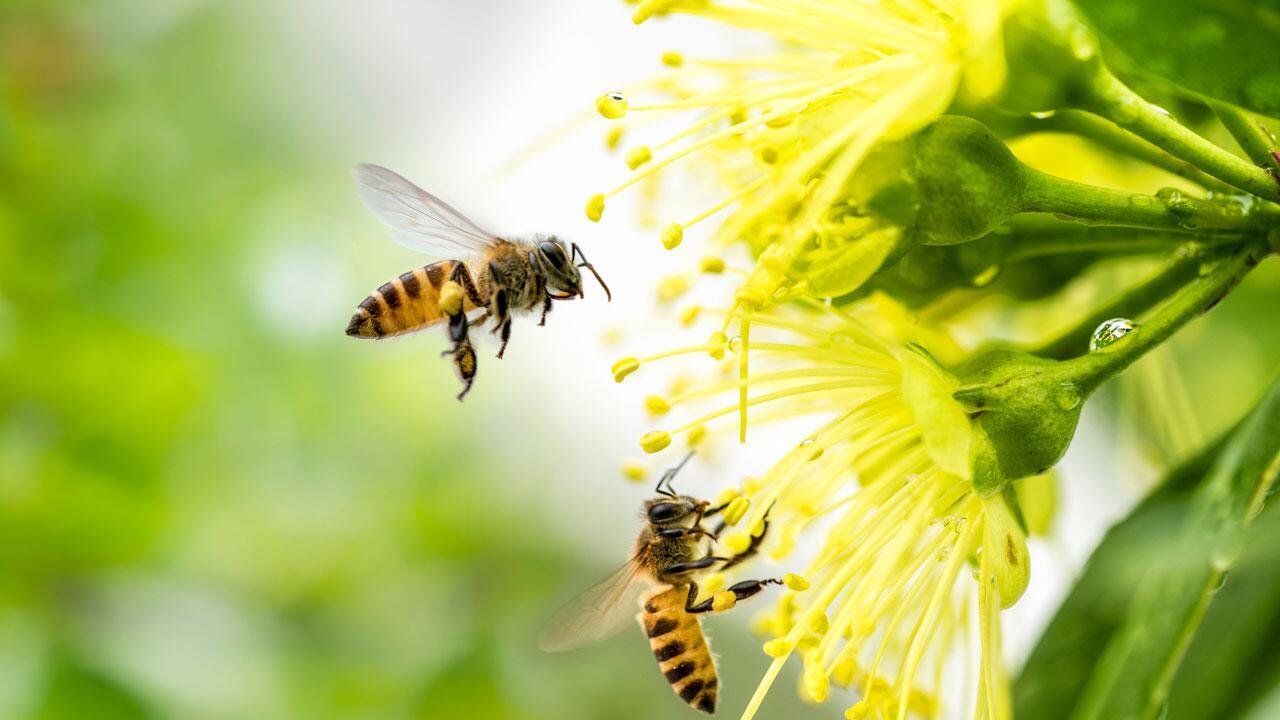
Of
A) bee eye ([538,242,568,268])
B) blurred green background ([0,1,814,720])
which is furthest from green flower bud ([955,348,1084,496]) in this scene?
blurred green background ([0,1,814,720])

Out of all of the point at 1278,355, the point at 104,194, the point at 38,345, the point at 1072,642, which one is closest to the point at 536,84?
the point at 104,194

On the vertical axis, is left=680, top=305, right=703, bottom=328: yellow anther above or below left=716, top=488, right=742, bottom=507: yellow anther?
above

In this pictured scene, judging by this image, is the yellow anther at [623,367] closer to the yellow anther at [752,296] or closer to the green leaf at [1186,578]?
the yellow anther at [752,296]

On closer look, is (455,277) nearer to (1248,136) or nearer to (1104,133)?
Result: (1104,133)

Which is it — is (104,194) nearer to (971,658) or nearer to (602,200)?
(602,200)

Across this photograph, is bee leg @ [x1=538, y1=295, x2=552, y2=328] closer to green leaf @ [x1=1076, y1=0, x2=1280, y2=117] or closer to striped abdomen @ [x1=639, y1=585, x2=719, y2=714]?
striped abdomen @ [x1=639, y1=585, x2=719, y2=714]
